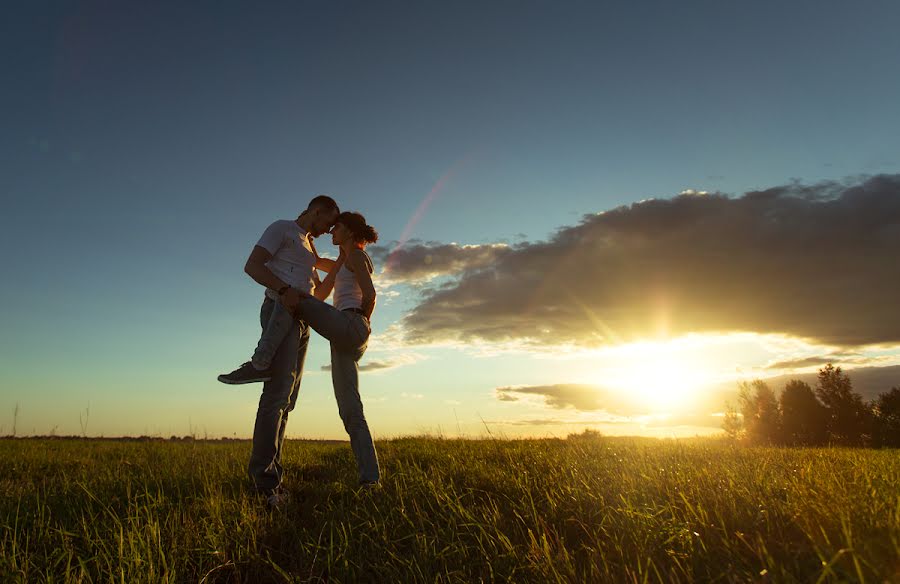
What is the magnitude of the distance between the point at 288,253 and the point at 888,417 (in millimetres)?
52865

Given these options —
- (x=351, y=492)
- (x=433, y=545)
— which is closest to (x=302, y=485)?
(x=351, y=492)

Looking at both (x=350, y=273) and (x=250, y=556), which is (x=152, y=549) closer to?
(x=250, y=556)

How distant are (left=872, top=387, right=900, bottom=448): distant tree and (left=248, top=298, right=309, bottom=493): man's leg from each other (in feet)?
157

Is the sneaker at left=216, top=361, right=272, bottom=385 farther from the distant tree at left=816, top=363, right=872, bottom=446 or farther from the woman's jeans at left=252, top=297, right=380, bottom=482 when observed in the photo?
the distant tree at left=816, top=363, right=872, bottom=446

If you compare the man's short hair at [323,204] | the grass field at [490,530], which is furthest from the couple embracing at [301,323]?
the grass field at [490,530]

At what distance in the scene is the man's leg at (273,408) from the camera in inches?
208

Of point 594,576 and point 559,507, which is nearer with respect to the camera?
point 594,576

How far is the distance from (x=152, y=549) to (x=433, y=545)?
1.98 m

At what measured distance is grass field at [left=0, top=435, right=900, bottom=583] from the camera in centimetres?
258

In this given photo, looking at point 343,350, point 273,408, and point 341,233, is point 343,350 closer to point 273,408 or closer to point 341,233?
point 273,408

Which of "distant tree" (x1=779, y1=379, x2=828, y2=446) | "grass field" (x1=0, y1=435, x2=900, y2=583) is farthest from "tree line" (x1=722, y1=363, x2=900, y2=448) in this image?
"grass field" (x1=0, y1=435, x2=900, y2=583)

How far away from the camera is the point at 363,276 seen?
585 centimetres

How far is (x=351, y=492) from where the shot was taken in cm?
537

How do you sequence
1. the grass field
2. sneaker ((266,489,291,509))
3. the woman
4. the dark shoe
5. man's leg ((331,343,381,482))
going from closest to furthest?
the grass field < sneaker ((266,489,291,509)) < the dark shoe < the woman < man's leg ((331,343,381,482))
